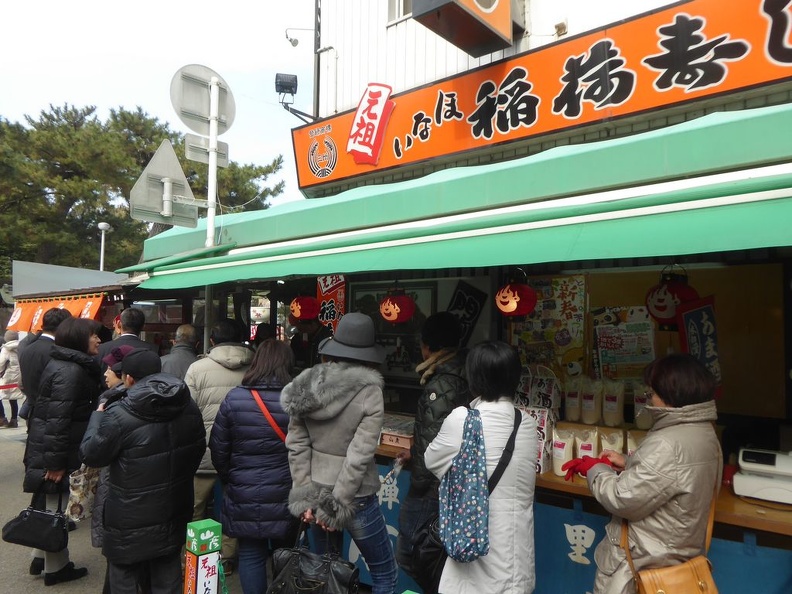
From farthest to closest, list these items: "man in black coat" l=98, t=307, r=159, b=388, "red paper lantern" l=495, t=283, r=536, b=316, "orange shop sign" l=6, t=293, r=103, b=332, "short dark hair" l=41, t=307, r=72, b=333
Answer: "orange shop sign" l=6, t=293, r=103, b=332 → "short dark hair" l=41, t=307, r=72, b=333 → "man in black coat" l=98, t=307, r=159, b=388 → "red paper lantern" l=495, t=283, r=536, b=316

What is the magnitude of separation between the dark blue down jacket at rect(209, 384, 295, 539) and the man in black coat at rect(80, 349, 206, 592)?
0.72 feet

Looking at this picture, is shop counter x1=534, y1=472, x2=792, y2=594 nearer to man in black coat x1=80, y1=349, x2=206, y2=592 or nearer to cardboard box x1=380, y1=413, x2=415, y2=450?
cardboard box x1=380, y1=413, x2=415, y2=450

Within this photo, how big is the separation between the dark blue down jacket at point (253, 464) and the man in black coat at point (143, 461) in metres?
0.22

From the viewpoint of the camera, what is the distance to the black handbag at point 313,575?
8.64ft

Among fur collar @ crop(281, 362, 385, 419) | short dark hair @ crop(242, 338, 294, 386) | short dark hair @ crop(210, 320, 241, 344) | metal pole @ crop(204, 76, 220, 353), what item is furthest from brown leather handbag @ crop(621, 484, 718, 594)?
metal pole @ crop(204, 76, 220, 353)

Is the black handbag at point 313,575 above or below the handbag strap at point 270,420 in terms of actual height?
below

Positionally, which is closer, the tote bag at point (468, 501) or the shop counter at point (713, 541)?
the tote bag at point (468, 501)

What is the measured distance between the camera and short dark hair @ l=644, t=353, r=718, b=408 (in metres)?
2.20

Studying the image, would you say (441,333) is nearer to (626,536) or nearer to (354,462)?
(354,462)

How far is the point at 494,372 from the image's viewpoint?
2434 mm

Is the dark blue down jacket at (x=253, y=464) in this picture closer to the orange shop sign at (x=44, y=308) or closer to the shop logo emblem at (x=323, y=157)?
the orange shop sign at (x=44, y=308)

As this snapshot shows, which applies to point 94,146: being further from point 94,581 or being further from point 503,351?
point 503,351

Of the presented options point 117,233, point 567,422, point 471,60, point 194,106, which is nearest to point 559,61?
point 471,60

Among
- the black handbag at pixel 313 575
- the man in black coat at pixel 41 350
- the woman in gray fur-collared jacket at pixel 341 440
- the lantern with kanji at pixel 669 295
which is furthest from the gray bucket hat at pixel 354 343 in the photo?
the man in black coat at pixel 41 350
